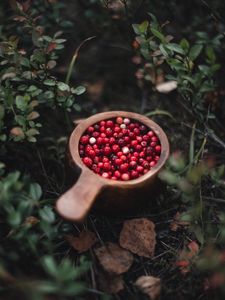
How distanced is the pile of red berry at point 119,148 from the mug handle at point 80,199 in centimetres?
12

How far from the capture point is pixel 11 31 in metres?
2.02

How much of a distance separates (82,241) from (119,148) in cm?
42

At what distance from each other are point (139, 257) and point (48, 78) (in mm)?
847

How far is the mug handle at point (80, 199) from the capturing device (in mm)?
1370

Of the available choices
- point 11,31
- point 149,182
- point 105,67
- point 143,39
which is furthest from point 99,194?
point 105,67

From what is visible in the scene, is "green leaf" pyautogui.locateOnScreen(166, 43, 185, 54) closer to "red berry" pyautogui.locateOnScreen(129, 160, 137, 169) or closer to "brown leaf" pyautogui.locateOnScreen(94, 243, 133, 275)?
"red berry" pyautogui.locateOnScreen(129, 160, 137, 169)

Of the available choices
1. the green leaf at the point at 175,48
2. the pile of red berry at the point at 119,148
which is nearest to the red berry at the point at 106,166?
the pile of red berry at the point at 119,148

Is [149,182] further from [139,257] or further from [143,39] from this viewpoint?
[143,39]

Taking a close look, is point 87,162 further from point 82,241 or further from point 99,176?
point 82,241

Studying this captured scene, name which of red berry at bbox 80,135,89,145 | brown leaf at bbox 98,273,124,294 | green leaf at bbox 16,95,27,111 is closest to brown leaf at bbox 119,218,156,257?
brown leaf at bbox 98,273,124,294

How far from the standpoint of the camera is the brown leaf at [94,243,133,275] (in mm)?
1544

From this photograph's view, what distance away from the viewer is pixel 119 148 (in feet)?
5.83

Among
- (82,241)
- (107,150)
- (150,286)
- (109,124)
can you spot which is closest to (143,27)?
(109,124)

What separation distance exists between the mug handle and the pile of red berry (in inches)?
4.8
